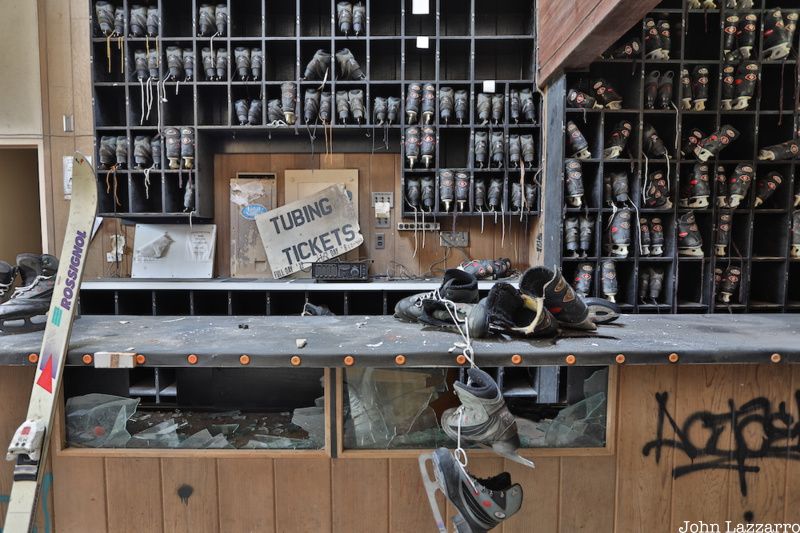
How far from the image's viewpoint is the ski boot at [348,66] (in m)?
3.12

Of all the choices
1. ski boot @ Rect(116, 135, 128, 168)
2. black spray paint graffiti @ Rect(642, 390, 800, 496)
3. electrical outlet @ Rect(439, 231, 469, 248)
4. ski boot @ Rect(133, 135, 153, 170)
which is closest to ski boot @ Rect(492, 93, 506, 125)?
electrical outlet @ Rect(439, 231, 469, 248)

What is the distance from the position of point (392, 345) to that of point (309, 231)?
2459 mm

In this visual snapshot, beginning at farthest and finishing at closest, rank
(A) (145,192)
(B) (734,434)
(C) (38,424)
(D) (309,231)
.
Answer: (D) (309,231) → (A) (145,192) → (B) (734,434) → (C) (38,424)

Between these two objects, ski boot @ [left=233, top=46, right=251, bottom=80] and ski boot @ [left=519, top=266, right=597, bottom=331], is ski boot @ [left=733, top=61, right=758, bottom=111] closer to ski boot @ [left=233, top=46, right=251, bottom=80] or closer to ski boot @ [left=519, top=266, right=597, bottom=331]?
ski boot @ [left=519, top=266, right=597, bottom=331]

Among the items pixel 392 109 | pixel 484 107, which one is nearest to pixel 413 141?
pixel 392 109

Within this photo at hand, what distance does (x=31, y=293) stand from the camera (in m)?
1.35

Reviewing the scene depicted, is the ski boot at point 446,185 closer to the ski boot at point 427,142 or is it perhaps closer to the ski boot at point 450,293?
the ski boot at point 427,142

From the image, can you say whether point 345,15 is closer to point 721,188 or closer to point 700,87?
point 700,87

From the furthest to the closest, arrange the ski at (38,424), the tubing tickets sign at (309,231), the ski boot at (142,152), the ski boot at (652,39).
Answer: the tubing tickets sign at (309,231), the ski boot at (142,152), the ski boot at (652,39), the ski at (38,424)

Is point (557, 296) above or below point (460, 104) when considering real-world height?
below

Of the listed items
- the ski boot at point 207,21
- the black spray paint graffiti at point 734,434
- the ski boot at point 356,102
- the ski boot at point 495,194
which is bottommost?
the black spray paint graffiti at point 734,434

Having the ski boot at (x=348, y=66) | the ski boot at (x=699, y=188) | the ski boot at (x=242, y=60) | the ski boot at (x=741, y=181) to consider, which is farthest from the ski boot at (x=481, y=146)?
the ski boot at (x=242, y=60)

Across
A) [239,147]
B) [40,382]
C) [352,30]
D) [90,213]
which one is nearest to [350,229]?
[239,147]

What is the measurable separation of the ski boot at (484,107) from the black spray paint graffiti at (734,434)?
2.39m
